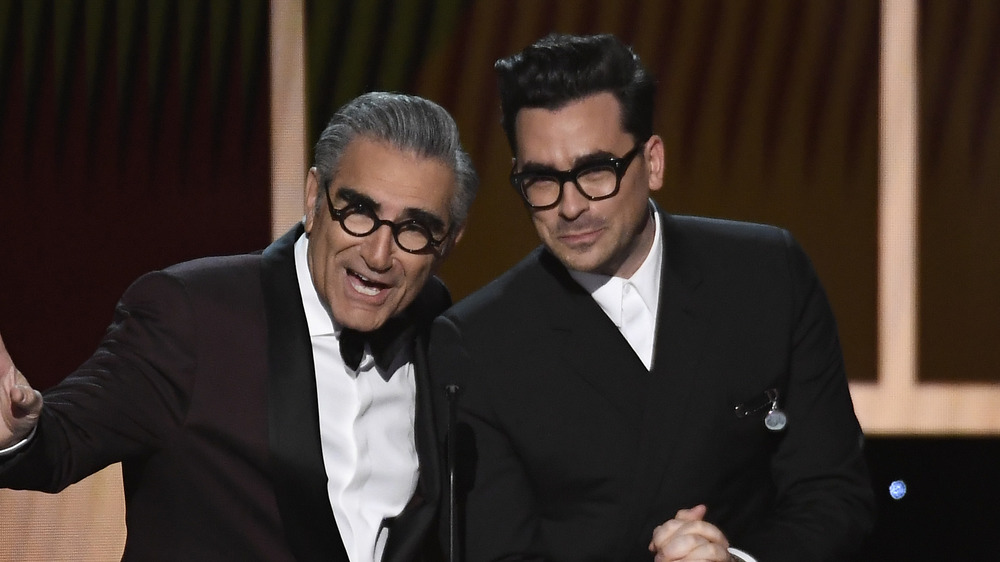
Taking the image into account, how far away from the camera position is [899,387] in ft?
8.82

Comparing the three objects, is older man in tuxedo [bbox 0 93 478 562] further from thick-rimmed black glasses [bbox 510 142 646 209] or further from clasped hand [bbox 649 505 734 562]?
clasped hand [bbox 649 505 734 562]

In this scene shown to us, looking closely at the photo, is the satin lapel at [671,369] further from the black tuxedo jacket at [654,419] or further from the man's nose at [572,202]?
the man's nose at [572,202]

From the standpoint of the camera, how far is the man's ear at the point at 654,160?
1.74m

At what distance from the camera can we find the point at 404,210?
1.60 metres

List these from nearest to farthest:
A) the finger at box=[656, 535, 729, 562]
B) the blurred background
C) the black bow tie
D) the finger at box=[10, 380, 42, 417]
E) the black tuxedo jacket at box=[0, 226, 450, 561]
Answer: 1. the finger at box=[10, 380, 42, 417]
2. the finger at box=[656, 535, 729, 562]
3. the black tuxedo jacket at box=[0, 226, 450, 561]
4. the black bow tie
5. the blurred background

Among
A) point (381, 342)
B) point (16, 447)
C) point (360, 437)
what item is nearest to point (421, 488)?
point (360, 437)

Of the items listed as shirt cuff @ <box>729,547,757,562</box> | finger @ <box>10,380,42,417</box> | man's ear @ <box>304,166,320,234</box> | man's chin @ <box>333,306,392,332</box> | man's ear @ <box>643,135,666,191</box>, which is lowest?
shirt cuff @ <box>729,547,757,562</box>

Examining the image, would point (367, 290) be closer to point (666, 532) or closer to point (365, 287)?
point (365, 287)

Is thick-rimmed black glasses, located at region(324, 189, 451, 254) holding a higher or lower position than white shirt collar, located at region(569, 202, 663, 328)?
higher

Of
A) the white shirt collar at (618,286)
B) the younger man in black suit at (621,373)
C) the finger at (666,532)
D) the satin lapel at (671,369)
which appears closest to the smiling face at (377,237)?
the younger man in black suit at (621,373)

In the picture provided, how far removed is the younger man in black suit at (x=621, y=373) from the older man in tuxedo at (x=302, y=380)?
0.34ft

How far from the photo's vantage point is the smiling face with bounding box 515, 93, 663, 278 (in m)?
1.62

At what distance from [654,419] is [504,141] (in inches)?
48.9

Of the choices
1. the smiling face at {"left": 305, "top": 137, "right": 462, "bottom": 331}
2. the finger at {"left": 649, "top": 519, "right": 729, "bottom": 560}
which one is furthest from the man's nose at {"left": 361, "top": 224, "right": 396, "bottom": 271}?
the finger at {"left": 649, "top": 519, "right": 729, "bottom": 560}
